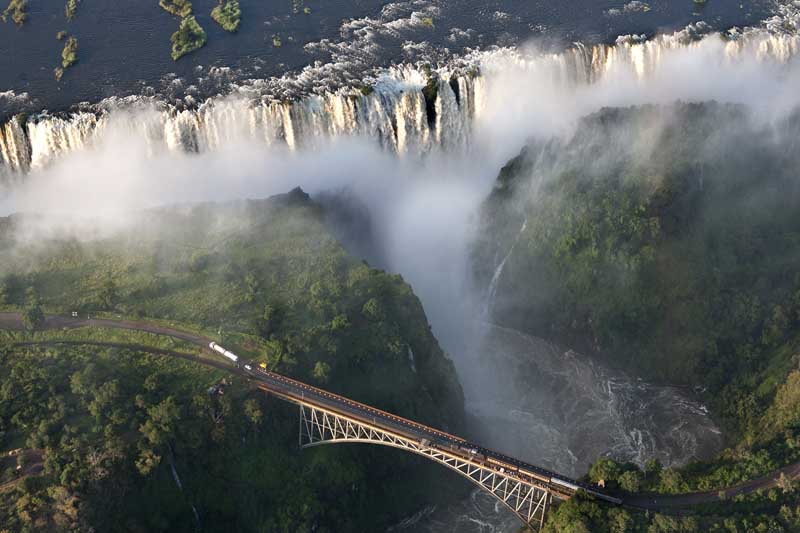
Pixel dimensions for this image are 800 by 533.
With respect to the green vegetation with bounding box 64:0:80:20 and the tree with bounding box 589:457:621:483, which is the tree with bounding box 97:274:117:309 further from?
the green vegetation with bounding box 64:0:80:20

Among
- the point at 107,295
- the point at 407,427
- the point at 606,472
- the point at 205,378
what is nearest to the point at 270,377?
the point at 205,378

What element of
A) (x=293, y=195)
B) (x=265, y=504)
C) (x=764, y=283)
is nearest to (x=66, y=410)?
(x=265, y=504)

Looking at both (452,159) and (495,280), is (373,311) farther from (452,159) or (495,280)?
(452,159)

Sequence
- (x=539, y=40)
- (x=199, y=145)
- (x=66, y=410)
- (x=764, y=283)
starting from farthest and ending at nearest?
(x=539, y=40), (x=199, y=145), (x=764, y=283), (x=66, y=410)

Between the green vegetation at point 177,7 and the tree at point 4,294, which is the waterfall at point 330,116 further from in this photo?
the green vegetation at point 177,7

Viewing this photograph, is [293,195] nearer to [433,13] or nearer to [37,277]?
[37,277]

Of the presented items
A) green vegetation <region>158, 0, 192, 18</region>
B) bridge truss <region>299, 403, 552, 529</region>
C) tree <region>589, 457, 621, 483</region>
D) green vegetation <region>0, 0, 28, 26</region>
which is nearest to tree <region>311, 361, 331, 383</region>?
bridge truss <region>299, 403, 552, 529</region>

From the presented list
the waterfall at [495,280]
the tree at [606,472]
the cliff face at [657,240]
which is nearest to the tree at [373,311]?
the waterfall at [495,280]
